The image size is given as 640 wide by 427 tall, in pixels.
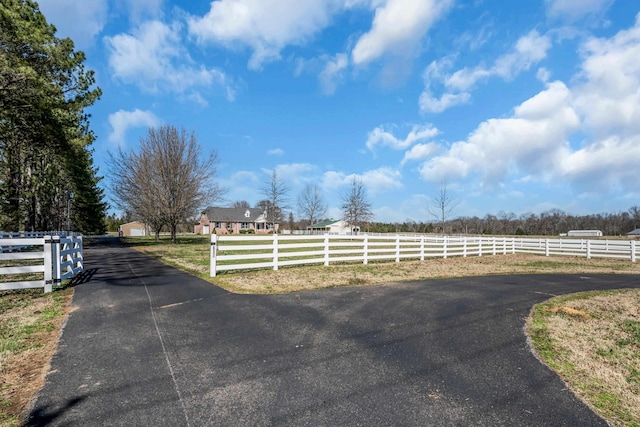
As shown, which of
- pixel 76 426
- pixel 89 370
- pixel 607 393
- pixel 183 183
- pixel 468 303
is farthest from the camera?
pixel 183 183

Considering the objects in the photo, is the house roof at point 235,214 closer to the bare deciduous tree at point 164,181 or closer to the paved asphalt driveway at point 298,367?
the bare deciduous tree at point 164,181

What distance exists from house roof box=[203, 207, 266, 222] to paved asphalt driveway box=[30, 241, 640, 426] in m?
62.3

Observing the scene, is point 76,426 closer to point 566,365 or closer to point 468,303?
point 566,365

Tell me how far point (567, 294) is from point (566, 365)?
538 cm

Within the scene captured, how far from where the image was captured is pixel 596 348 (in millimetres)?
4465

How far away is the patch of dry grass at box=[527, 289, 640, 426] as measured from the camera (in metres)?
3.10

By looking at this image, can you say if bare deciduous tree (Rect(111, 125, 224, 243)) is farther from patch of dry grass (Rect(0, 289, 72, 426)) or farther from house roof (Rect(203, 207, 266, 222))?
house roof (Rect(203, 207, 266, 222))

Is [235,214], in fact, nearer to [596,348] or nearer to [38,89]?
[38,89]

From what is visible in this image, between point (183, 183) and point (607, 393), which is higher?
point (183, 183)

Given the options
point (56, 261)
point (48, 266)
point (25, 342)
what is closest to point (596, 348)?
point (25, 342)

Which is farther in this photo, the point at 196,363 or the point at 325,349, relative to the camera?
the point at 325,349

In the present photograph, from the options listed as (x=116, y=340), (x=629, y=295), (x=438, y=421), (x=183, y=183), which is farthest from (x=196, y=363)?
(x=183, y=183)

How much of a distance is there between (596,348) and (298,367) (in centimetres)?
411

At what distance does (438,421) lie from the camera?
2.64 m
